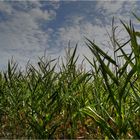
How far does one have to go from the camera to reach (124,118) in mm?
2225

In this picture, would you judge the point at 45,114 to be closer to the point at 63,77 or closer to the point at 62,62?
the point at 63,77

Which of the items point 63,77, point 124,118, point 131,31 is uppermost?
point 63,77

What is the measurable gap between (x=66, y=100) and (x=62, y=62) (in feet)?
2.80

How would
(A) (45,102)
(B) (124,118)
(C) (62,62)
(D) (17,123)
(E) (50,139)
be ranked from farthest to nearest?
(C) (62,62) < (D) (17,123) < (A) (45,102) < (E) (50,139) < (B) (124,118)

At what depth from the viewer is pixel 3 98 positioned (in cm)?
433

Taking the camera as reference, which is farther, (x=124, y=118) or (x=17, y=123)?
(x=17, y=123)

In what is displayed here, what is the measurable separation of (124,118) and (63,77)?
1511 millimetres

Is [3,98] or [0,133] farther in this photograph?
[3,98]

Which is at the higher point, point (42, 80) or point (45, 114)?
point (42, 80)

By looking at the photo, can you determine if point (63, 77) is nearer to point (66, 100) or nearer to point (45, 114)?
point (66, 100)

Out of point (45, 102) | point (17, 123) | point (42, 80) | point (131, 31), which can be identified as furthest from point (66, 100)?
point (131, 31)

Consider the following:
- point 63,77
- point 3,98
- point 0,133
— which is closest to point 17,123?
point 0,133

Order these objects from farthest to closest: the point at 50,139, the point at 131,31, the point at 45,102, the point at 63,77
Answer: the point at 63,77
the point at 45,102
the point at 50,139
the point at 131,31

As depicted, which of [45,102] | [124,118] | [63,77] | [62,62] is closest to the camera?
[124,118]
